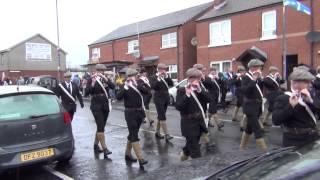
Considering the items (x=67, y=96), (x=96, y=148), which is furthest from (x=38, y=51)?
(x=96, y=148)

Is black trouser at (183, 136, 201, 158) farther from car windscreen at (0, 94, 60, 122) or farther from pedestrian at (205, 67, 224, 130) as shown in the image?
pedestrian at (205, 67, 224, 130)

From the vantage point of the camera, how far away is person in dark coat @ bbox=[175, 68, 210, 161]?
7055 mm

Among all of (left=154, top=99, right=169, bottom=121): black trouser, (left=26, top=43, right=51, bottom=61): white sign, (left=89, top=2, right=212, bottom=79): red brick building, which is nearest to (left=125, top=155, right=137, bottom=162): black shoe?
(left=154, top=99, right=169, bottom=121): black trouser

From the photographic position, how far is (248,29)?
2684 centimetres

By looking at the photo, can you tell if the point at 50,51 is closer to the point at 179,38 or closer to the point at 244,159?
the point at 179,38

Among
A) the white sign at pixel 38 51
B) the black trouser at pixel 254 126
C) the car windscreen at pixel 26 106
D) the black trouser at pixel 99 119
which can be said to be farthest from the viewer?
the white sign at pixel 38 51

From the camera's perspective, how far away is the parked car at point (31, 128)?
24.1ft

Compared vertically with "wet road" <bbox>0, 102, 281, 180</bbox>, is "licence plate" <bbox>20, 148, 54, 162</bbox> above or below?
above

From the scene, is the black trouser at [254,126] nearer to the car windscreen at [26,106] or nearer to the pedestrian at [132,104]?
the pedestrian at [132,104]

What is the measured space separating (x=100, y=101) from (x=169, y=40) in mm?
25290

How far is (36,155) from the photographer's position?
24.7ft

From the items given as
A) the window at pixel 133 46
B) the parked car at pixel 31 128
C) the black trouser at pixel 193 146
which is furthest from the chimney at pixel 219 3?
the black trouser at pixel 193 146

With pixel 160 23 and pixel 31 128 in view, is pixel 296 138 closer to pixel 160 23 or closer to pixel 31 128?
pixel 31 128

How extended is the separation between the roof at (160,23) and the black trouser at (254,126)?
24295 millimetres
